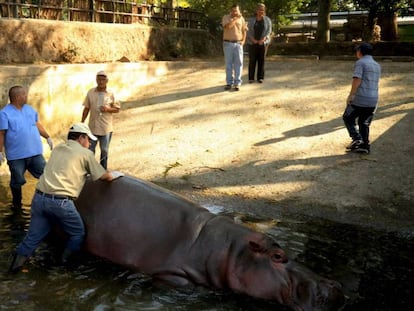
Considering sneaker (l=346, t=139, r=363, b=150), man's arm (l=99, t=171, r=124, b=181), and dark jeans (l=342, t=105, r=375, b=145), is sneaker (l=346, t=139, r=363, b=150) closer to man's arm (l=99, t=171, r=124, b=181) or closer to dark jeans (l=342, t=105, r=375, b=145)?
dark jeans (l=342, t=105, r=375, b=145)

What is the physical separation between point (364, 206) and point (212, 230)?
2796 millimetres

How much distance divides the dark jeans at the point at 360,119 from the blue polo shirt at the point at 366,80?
0.13 m

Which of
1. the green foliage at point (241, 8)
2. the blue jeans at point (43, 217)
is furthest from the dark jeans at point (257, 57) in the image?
the blue jeans at point (43, 217)

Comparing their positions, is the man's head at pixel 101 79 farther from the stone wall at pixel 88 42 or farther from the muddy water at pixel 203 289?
the stone wall at pixel 88 42

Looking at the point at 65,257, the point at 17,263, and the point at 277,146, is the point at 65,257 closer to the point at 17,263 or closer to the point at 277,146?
the point at 17,263

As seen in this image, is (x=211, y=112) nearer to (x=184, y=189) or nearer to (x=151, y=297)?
(x=184, y=189)

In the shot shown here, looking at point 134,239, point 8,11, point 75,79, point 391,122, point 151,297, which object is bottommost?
point 151,297

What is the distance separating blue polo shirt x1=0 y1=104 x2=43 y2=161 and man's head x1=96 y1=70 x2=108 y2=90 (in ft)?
4.51

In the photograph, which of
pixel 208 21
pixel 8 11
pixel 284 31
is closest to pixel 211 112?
pixel 8 11

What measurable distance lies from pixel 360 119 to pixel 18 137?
16.9ft

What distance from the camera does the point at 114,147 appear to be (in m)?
9.75

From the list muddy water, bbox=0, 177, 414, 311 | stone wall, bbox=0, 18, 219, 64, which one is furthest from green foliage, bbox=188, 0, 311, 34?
muddy water, bbox=0, 177, 414, 311

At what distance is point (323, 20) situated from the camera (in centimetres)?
1878

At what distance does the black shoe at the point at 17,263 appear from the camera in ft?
16.5
